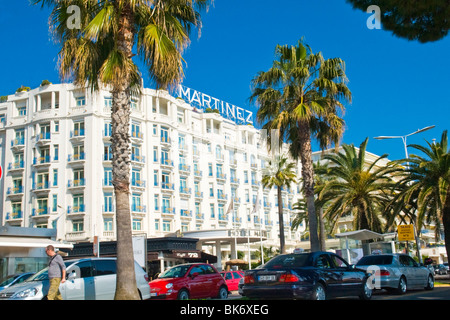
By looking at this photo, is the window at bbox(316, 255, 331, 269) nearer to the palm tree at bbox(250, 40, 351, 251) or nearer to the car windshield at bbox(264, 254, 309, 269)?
the car windshield at bbox(264, 254, 309, 269)

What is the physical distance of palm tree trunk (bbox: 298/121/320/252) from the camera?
69.7ft

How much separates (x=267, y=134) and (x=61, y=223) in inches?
1442

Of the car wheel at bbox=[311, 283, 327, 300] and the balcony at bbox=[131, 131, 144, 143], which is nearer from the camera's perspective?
the car wheel at bbox=[311, 283, 327, 300]

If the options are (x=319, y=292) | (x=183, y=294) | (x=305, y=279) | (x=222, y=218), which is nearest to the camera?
(x=305, y=279)

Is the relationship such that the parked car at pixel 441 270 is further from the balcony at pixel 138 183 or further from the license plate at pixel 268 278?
the license plate at pixel 268 278

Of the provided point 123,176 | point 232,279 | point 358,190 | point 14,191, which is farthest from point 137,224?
point 123,176

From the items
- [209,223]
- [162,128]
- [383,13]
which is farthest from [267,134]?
[209,223]

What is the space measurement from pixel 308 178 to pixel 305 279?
34.2ft

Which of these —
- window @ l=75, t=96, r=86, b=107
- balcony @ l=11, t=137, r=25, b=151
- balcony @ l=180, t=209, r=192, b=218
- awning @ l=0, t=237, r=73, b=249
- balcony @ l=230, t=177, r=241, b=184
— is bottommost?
awning @ l=0, t=237, r=73, b=249

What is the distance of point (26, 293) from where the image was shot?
39.9 ft

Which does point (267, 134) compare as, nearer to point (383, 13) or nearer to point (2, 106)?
point (383, 13)

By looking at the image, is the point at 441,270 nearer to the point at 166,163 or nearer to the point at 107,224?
the point at 166,163

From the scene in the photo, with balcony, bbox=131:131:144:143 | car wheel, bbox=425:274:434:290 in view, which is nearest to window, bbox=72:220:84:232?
balcony, bbox=131:131:144:143

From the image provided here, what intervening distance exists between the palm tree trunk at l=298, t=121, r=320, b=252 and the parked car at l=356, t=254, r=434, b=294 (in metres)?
3.38
